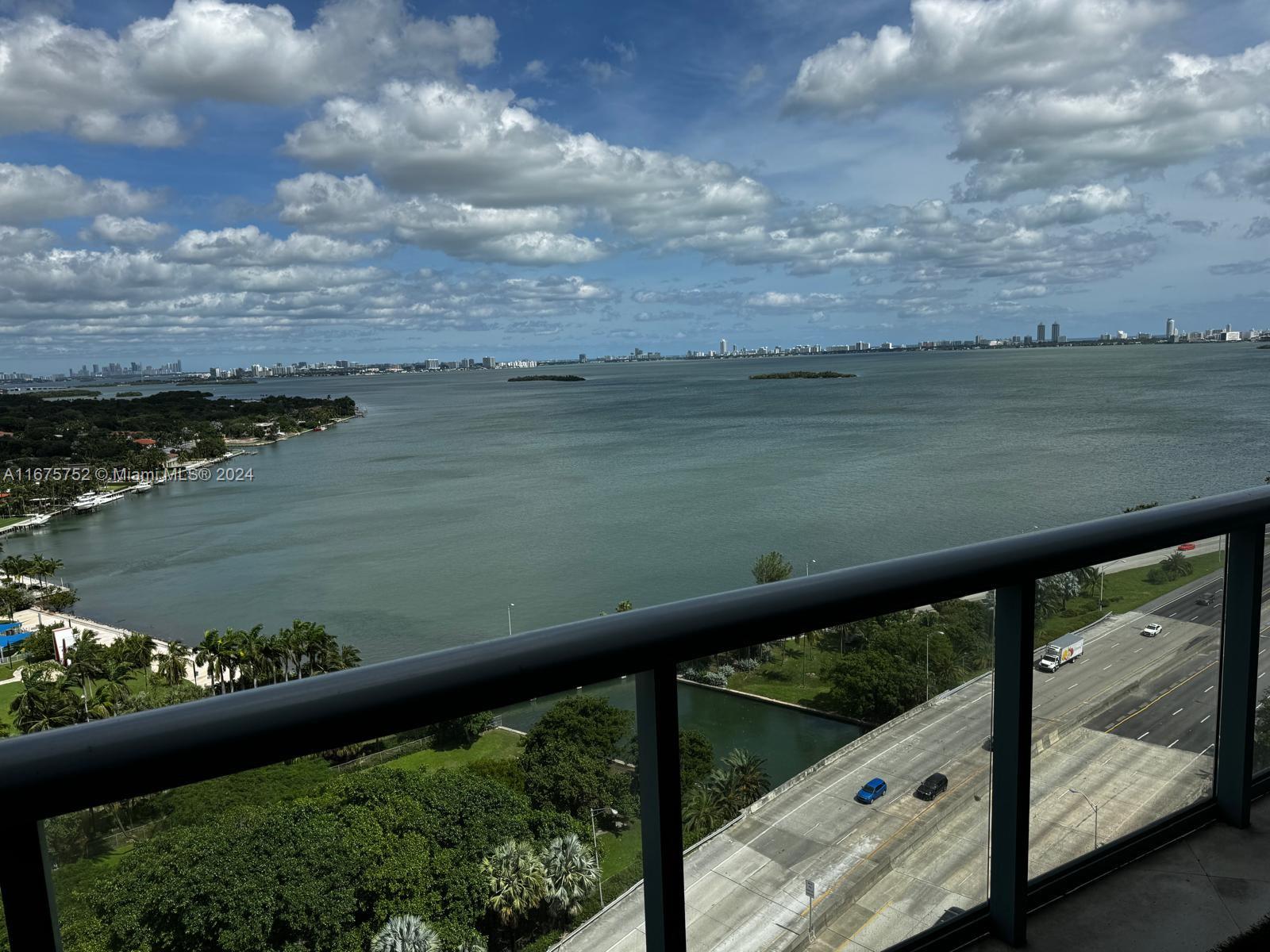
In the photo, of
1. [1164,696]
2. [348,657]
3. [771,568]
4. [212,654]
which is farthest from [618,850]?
[771,568]

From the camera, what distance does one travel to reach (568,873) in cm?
127

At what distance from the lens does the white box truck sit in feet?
5.67

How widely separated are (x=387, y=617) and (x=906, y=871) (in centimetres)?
3848

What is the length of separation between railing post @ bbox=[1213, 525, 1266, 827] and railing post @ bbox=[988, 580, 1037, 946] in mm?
782

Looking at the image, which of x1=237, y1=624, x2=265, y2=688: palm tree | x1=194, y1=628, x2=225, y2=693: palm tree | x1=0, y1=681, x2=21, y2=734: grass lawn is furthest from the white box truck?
x1=0, y1=681, x2=21, y2=734: grass lawn

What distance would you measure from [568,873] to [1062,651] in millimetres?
1103

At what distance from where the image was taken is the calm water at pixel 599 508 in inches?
1609

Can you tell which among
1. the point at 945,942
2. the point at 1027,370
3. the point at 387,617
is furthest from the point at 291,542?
the point at 1027,370

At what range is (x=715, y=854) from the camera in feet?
4.57

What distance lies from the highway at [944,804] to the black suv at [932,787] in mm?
15

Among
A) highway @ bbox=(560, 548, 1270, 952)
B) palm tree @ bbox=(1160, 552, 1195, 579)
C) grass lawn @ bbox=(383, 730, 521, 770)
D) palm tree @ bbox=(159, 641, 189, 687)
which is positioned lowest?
palm tree @ bbox=(159, 641, 189, 687)

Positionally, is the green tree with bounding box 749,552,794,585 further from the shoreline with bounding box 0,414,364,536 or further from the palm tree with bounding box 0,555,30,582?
the shoreline with bounding box 0,414,364,536

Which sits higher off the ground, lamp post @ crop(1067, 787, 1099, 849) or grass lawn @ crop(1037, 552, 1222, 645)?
grass lawn @ crop(1037, 552, 1222, 645)

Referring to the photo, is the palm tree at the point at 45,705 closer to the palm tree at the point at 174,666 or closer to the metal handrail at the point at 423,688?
the palm tree at the point at 174,666
